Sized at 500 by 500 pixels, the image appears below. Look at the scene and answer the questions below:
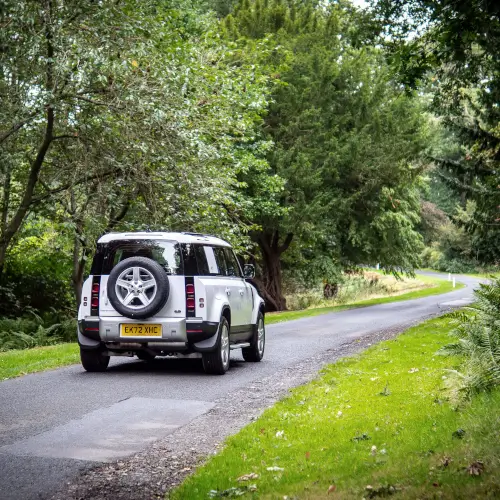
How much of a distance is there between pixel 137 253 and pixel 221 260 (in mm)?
1638

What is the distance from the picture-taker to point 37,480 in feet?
19.7

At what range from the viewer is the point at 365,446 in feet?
21.9

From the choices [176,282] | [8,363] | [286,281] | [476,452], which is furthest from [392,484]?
[286,281]

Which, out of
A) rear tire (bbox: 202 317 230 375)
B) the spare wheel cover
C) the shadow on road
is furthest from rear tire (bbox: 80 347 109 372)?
rear tire (bbox: 202 317 230 375)

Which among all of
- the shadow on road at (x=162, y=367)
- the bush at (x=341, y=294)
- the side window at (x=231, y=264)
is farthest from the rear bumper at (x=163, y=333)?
the bush at (x=341, y=294)

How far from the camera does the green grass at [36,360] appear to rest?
506 inches

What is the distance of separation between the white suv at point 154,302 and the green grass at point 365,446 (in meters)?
2.11

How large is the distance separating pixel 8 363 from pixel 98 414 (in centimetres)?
Result: 602

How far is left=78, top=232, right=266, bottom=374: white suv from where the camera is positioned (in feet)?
38.0

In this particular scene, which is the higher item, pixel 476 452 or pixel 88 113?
pixel 88 113

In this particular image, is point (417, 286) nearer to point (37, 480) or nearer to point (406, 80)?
point (406, 80)

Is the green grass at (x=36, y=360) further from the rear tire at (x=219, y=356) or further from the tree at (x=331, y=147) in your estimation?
Result: the tree at (x=331, y=147)

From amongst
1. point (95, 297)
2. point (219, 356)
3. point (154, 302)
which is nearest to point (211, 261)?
point (154, 302)

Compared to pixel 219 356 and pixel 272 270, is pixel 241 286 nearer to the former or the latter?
pixel 219 356
